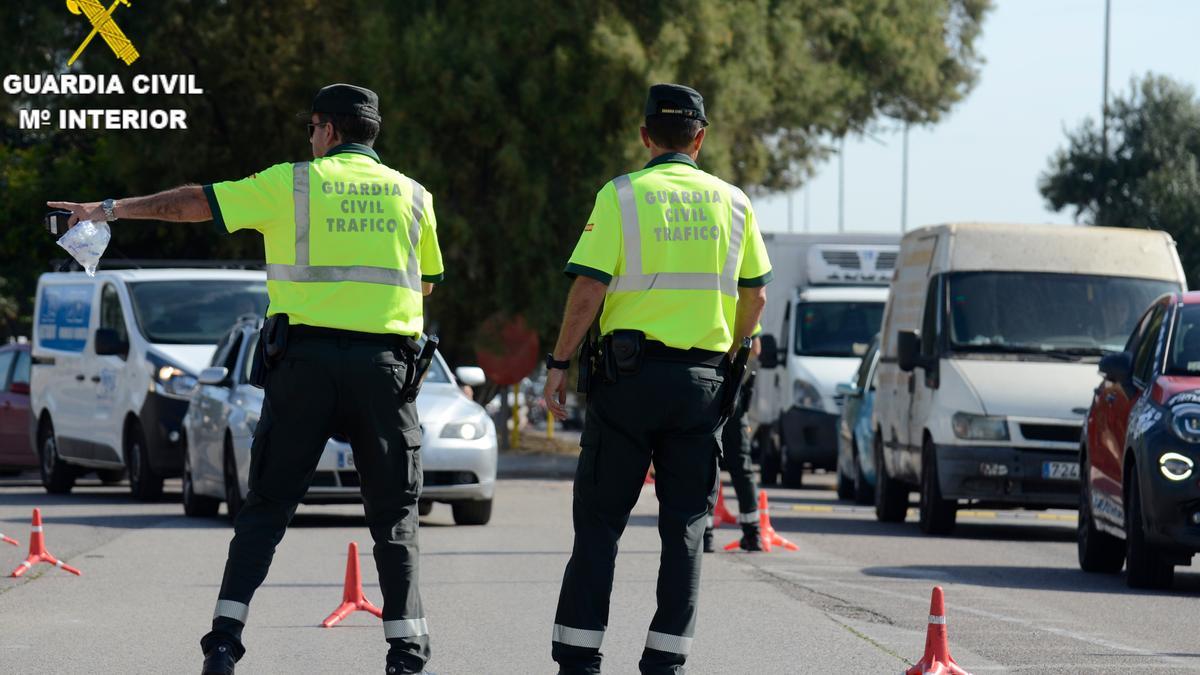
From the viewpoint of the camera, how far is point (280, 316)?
7.42m

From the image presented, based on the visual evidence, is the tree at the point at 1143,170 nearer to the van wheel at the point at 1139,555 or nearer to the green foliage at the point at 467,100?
the green foliage at the point at 467,100

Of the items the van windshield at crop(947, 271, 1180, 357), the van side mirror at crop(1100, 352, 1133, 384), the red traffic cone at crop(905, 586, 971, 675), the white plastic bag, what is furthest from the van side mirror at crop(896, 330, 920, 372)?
the white plastic bag

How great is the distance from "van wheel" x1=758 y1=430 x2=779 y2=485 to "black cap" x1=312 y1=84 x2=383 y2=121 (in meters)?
19.1

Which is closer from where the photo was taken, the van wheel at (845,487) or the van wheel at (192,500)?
the van wheel at (192,500)

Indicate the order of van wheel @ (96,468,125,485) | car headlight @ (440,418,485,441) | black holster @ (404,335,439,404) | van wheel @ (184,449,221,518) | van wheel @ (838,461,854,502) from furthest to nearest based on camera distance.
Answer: van wheel @ (96,468,125,485) < van wheel @ (838,461,854,502) < van wheel @ (184,449,221,518) < car headlight @ (440,418,485,441) < black holster @ (404,335,439,404)

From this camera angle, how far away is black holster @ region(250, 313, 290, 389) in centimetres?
739

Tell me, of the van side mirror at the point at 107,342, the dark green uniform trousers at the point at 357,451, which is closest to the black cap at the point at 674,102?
the dark green uniform trousers at the point at 357,451

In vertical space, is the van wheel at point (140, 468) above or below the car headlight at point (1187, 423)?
below

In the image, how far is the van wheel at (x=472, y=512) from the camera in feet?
55.0

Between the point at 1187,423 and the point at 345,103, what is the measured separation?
612 centimetres

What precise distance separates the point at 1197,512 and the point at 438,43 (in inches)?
804

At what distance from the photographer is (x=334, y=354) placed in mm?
7391

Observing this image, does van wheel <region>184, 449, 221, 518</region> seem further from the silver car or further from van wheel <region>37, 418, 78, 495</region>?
van wheel <region>37, 418, 78, 495</region>

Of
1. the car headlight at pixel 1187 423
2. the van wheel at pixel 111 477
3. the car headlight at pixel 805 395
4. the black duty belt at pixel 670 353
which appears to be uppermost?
the black duty belt at pixel 670 353
